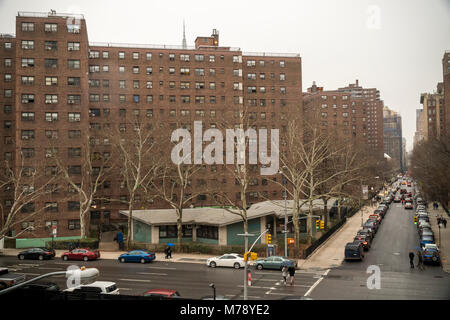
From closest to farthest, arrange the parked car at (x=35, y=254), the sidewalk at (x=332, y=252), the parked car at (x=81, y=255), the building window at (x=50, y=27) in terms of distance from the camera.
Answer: the sidewalk at (x=332, y=252), the parked car at (x=81, y=255), the parked car at (x=35, y=254), the building window at (x=50, y=27)

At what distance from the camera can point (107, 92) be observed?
2650 inches

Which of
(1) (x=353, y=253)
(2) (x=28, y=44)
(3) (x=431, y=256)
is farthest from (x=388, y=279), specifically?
(2) (x=28, y=44)

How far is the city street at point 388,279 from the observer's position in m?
23.4

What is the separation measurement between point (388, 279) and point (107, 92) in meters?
53.7

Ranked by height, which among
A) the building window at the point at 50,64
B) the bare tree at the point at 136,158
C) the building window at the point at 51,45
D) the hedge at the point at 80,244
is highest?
the building window at the point at 51,45

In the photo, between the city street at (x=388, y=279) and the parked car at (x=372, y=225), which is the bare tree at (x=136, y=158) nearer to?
the city street at (x=388, y=279)

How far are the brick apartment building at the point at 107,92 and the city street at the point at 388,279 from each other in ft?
63.2

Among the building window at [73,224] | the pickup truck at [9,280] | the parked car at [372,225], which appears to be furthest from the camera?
the building window at [73,224]

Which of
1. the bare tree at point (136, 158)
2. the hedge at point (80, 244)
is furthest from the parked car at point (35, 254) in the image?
the bare tree at point (136, 158)

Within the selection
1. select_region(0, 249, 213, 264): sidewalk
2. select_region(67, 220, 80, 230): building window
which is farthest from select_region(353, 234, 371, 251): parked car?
select_region(67, 220, 80, 230): building window

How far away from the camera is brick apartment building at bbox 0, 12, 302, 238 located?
54562 mm

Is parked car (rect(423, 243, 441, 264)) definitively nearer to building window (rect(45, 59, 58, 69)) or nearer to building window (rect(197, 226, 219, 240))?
building window (rect(197, 226, 219, 240))
